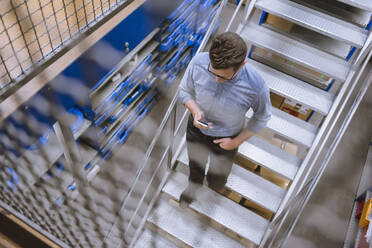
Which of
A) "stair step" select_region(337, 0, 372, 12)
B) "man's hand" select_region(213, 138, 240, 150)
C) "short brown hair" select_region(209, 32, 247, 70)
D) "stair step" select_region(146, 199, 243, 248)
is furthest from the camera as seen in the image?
"stair step" select_region(146, 199, 243, 248)

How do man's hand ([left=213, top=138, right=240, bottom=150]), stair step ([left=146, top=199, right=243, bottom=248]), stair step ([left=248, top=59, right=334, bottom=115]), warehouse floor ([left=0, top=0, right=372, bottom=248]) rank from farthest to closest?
warehouse floor ([left=0, top=0, right=372, bottom=248]) < stair step ([left=146, top=199, right=243, bottom=248]) < stair step ([left=248, top=59, right=334, bottom=115]) < man's hand ([left=213, top=138, right=240, bottom=150])

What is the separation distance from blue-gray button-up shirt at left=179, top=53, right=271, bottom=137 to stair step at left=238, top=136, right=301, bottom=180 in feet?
1.25

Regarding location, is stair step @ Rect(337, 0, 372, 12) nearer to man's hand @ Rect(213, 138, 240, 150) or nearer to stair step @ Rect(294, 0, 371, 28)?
stair step @ Rect(294, 0, 371, 28)

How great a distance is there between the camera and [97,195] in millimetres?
2332

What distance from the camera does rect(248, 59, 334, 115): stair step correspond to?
5.01 ft

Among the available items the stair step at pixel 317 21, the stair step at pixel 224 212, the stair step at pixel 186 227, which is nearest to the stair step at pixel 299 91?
the stair step at pixel 317 21

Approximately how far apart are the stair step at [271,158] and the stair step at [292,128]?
12 cm

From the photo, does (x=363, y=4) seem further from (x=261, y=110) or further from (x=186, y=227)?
(x=186, y=227)

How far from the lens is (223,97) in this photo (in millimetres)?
1157

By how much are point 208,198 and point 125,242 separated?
487mm

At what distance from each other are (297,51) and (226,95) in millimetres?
642

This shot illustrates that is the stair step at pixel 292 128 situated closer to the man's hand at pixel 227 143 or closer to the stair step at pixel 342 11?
the man's hand at pixel 227 143

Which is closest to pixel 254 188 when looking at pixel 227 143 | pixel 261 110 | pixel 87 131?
pixel 227 143

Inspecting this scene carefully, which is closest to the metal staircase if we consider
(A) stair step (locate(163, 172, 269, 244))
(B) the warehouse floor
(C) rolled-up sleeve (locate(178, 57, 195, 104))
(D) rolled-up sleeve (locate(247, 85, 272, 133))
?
(A) stair step (locate(163, 172, 269, 244))
